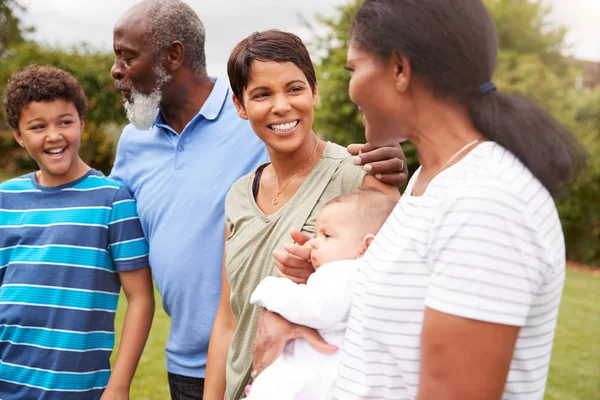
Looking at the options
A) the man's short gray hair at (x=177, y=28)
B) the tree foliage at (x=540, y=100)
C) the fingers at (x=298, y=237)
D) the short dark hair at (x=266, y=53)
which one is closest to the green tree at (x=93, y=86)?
the tree foliage at (x=540, y=100)

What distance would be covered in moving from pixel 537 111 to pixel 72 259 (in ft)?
6.61

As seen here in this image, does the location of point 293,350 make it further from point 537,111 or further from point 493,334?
point 537,111

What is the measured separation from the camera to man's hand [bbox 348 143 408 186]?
2128 mm

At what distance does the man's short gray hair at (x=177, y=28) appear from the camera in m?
2.96

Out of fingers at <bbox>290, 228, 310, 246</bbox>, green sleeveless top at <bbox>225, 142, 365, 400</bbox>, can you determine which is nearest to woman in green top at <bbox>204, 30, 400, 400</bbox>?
green sleeveless top at <bbox>225, 142, 365, 400</bbox>

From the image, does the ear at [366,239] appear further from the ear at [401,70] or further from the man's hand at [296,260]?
the ear at [401,70]

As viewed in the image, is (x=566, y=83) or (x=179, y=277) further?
(x=566, y=83)

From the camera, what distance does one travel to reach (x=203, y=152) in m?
2.75

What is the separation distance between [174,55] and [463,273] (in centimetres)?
221

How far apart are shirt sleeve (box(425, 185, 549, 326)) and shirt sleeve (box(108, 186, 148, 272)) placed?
1780 mm

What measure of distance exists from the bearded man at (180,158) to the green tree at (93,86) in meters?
12.7

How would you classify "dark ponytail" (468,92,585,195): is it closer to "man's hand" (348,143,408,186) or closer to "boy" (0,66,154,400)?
"man's hand" (348,143,408,186)

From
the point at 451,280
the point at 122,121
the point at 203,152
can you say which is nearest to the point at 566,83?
the point at 122,121

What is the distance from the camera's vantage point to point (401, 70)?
4.56 feet
